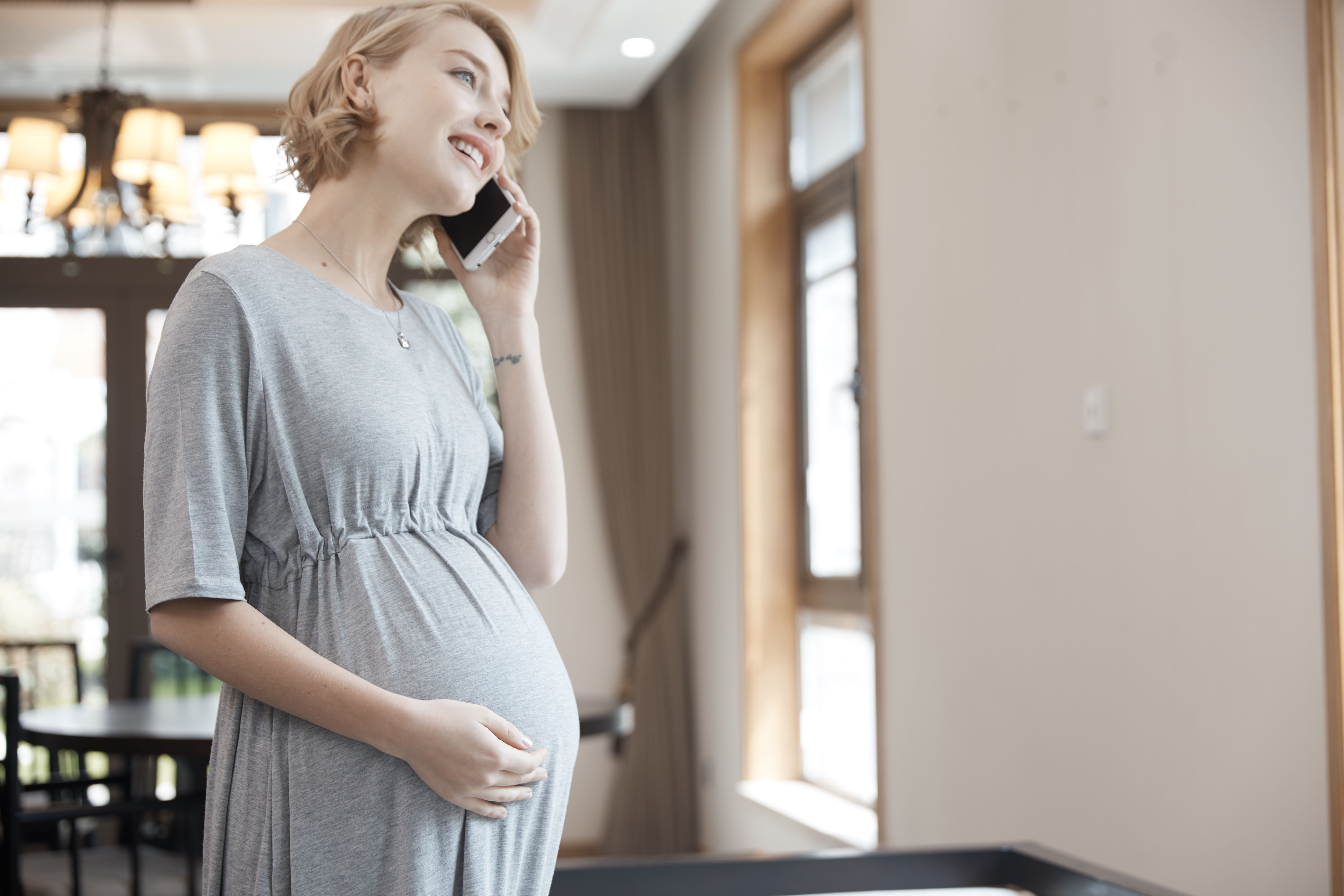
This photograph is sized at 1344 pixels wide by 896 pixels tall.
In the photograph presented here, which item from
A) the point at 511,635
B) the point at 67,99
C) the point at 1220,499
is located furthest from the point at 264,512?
the point at 67,99

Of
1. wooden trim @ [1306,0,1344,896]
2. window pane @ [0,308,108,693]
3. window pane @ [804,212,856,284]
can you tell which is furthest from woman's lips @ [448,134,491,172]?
window pane @ [0,308,108,693]

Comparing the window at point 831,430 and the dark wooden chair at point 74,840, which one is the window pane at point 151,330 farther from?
the window at point 831,430

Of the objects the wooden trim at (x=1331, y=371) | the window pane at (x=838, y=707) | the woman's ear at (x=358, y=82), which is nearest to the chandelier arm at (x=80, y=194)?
the window pane at (x=838, y=707)

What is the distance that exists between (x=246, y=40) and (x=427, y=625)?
4.16m

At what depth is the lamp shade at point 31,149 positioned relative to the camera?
341 centimetres

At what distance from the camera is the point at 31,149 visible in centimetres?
342

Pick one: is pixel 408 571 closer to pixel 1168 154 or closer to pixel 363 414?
pixel 363 414

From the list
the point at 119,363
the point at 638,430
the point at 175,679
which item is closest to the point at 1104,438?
the point at 638,430

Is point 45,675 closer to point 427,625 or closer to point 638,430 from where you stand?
point 638,430

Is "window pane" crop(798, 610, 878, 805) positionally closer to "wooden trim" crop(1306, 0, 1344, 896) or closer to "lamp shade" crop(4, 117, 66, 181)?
"wooden trim" crop(1306, 0, 1344, 896)

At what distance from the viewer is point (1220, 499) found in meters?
2.10

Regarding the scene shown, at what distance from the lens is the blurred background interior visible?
81.1 inches

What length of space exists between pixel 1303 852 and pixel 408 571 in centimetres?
164

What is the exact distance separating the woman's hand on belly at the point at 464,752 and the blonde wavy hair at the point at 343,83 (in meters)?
0.47
